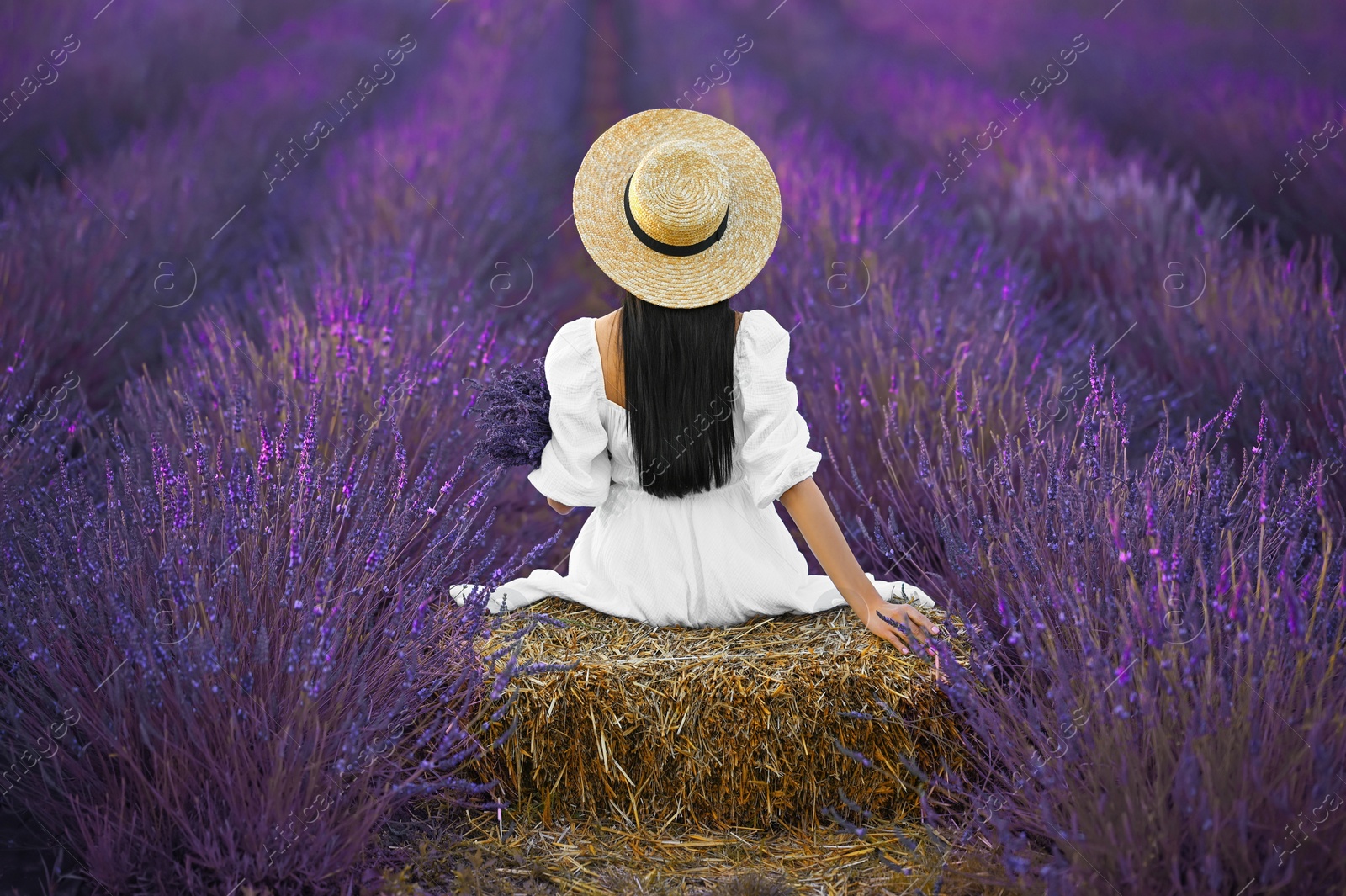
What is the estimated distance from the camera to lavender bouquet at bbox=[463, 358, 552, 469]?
1.86 m

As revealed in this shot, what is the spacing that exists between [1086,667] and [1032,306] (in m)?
2.27

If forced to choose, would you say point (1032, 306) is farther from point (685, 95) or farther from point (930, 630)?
point (685, 95)

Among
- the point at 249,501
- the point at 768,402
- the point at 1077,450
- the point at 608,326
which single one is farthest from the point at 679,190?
the point at 1077,450

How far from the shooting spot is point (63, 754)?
4.71ft

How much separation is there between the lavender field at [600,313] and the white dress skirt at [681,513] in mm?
214

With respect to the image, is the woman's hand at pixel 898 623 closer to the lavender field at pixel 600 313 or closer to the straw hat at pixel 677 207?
the lavender field at pixel 600 313

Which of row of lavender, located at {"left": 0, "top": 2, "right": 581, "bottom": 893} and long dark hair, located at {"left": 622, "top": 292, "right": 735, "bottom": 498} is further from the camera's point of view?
long dark hair, located at {"left": 622, "top": 292, "right": 735, "bottom": 498}

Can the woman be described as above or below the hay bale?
above

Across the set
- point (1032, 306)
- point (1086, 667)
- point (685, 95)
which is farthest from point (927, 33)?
point (1086, 667)

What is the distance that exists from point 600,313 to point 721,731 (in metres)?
2.89

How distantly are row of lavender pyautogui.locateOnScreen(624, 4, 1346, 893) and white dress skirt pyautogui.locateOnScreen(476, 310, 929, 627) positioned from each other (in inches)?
8.0

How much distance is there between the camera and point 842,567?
5.75 feet

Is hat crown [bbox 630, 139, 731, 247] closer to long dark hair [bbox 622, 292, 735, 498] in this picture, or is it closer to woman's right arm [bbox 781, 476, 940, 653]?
long dark hair [bbox 622, 292, 735, 498]

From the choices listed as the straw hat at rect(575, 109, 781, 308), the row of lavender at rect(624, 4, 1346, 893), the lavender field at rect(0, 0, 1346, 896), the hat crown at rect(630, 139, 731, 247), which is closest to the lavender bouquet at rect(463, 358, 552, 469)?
the lavender field at rect(0, 0, 1346, 896)
